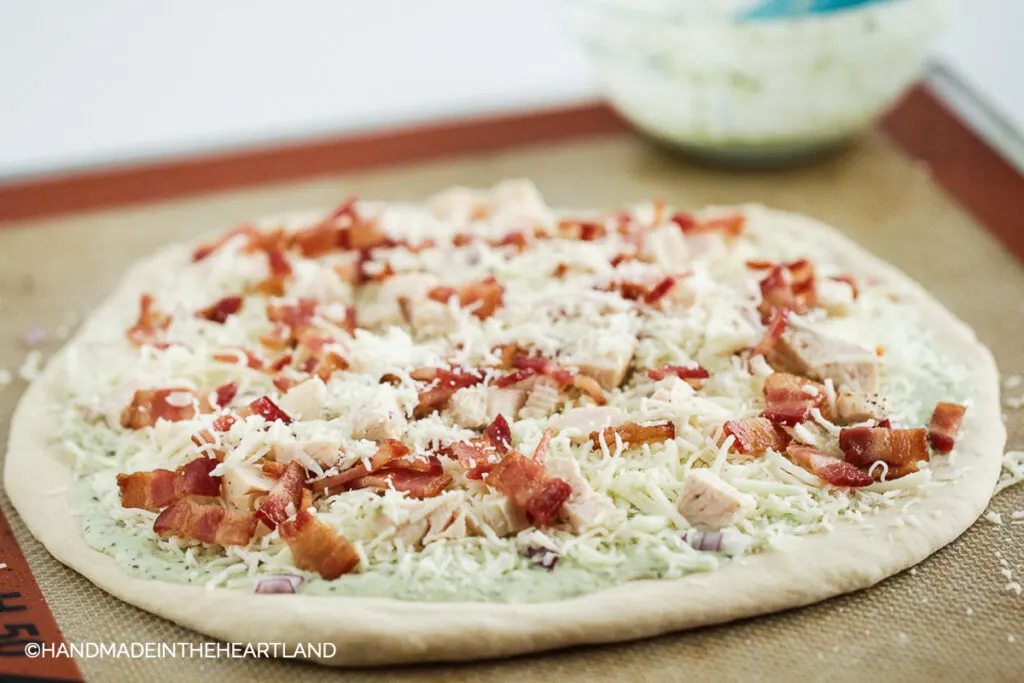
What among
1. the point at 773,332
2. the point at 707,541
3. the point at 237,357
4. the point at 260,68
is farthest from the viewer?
the point at 260,68

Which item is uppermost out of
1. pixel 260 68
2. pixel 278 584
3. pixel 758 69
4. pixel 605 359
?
pixel 758 69

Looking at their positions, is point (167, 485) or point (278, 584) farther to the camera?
point (167, 485)

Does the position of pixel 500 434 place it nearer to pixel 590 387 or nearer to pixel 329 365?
pixel 590 387

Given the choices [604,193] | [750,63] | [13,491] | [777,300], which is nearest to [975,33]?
[750,63]

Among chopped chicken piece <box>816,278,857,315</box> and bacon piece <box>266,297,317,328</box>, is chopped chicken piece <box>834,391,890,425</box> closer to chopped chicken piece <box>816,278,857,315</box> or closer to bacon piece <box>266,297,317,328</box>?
chopped chicken piece <box>816,278,857,315</box>

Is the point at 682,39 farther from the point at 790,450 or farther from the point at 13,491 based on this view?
the point at 13,491

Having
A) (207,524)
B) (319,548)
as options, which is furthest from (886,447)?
(207,524)
